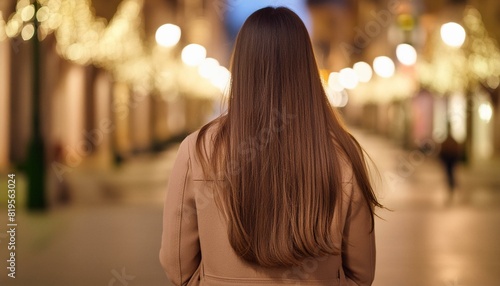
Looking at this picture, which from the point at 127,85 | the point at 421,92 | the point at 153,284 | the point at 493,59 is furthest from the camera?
the point at 421,92

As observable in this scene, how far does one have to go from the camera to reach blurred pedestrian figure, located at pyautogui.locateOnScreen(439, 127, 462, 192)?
2184cm

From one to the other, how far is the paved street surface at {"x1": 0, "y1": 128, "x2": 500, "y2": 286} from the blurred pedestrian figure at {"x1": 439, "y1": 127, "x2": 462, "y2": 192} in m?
0.37

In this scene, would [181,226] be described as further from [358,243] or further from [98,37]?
[98,37]

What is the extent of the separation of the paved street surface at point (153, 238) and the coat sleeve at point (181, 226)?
1.51 metres

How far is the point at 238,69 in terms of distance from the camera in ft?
9.72

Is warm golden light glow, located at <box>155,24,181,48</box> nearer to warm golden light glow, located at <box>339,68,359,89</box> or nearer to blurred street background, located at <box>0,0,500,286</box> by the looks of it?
blurred street background, located at <box>0,0,500,286</box>

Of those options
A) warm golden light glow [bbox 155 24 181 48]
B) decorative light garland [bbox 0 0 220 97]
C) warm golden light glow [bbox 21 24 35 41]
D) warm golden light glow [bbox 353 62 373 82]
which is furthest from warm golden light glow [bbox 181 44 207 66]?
warm golden light glow [bbox 353 62 373 82]

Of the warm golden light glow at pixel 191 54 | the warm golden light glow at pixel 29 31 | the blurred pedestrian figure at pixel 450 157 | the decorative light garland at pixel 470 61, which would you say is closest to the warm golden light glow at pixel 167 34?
the decorative light garland at pixel 470 61

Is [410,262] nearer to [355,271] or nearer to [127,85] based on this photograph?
[355,271]

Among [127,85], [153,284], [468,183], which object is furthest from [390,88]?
[153,284]

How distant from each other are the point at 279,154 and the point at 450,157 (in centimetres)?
1974

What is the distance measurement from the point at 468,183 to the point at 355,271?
25.3 metres

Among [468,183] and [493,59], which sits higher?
[493,59]

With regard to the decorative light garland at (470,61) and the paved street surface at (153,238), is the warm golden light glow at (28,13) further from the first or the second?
the decorative light garland at (470,61)
